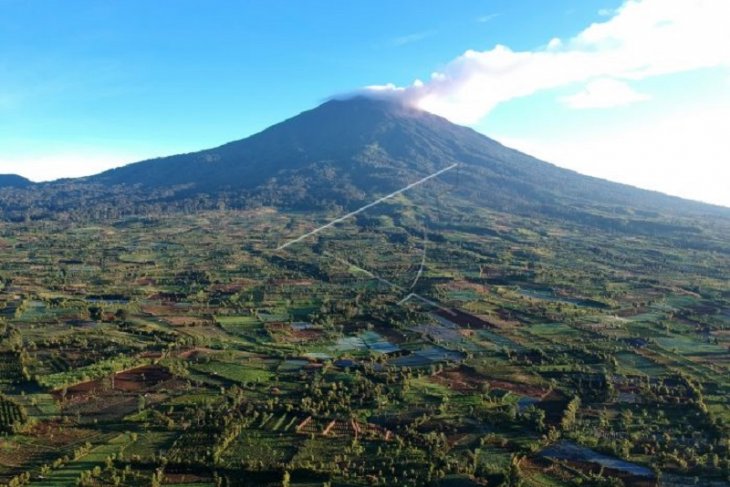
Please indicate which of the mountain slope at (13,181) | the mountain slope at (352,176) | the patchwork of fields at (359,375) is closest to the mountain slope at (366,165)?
the mountain slope at (352,176)

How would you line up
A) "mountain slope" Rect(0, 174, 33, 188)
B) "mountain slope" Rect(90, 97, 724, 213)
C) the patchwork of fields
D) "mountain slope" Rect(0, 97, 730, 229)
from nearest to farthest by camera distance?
1. the patchwork of fields
2. "mountain slope" Rect(0, 97, 730, 229)
3. "mountain slope" Rect(90, 97, 724, 213)
4. "mountain slope" Rect(0, 174, 33, 188)

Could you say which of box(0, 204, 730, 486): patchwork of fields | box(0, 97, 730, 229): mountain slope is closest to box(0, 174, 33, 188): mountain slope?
box(0, 97, 730, 229): mountain slope

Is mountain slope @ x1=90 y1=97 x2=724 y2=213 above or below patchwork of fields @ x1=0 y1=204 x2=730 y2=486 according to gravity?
above

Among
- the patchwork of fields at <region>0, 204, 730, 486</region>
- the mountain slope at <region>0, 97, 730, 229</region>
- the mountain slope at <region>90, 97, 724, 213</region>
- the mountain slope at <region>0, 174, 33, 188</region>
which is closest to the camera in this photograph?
the patchwork of fields at <region>0, 204, 730, 486</region>

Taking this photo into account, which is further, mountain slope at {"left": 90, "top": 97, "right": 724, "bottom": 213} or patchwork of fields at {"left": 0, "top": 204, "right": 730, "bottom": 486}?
mountain slope at {"left": 90, "top": 97, "right": 724, "bottom": 213}

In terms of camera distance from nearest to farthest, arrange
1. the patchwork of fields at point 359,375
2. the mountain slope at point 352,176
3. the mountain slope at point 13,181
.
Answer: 1. the patchwork of fields at point 359,375
2. the mountain slope at point 352,176
3. the mountain slope at point 13,181

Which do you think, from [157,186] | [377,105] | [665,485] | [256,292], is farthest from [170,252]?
[377,105]

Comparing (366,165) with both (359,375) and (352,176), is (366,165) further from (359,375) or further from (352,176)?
(359,375)

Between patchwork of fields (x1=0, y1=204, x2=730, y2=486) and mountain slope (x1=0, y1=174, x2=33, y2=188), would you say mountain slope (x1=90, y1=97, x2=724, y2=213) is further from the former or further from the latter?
patchwork of fields (x1=0, y1=204, x2=730, y2=486)

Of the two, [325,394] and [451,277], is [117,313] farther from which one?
[451,277]

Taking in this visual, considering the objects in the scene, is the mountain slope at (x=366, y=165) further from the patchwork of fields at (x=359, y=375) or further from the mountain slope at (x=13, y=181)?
the patchwork of fields at (x=359, y=375)

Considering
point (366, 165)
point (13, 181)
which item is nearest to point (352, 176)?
point (366, 165)

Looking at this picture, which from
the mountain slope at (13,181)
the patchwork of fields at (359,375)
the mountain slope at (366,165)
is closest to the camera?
the patchwork of fields at (359,375)
